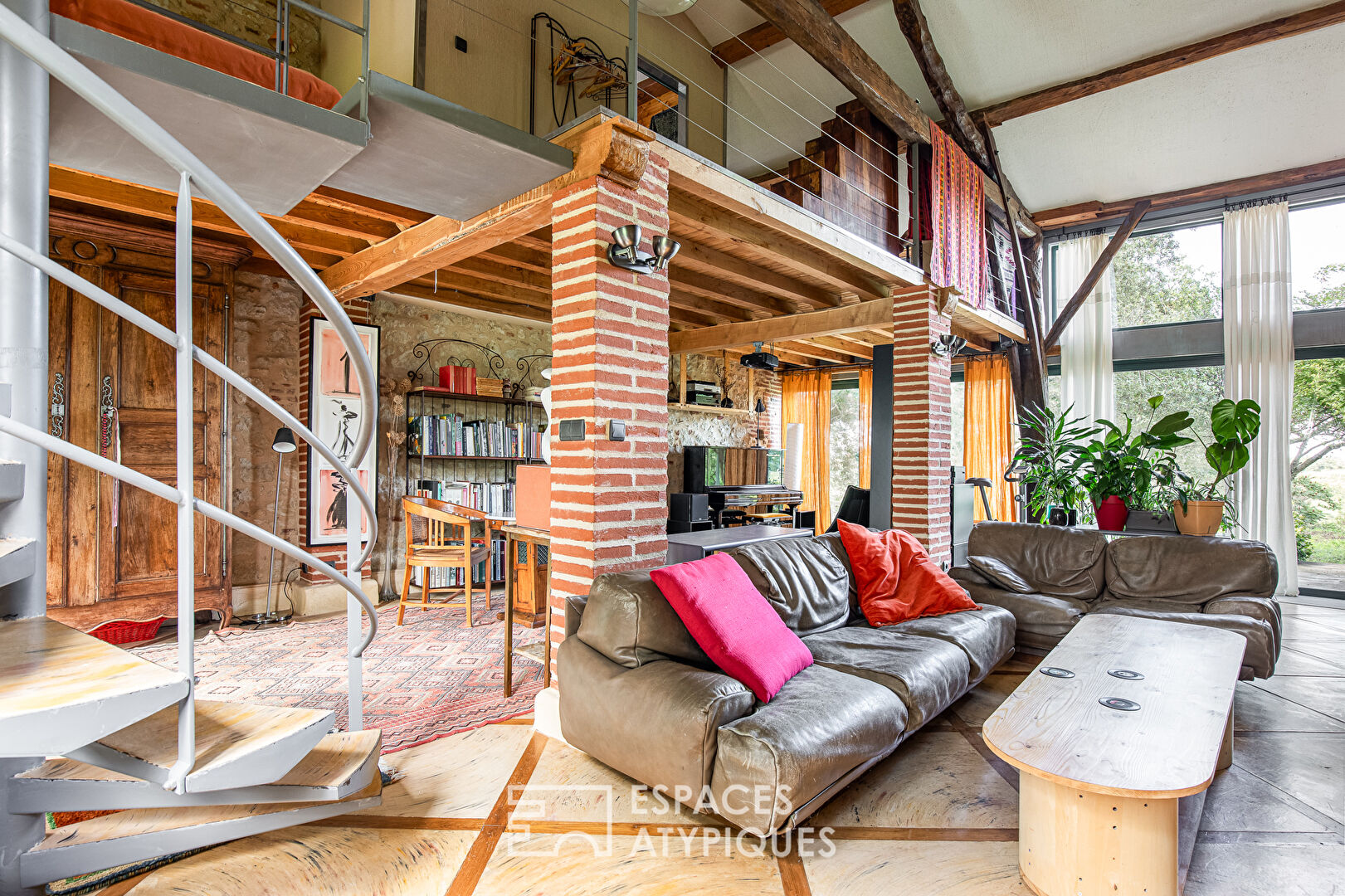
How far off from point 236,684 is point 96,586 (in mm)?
1540

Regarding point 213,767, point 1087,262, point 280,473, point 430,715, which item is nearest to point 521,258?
point 280,473

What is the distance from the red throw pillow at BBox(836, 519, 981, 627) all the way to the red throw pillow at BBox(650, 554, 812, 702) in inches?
34.9

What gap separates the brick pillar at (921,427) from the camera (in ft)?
17.1

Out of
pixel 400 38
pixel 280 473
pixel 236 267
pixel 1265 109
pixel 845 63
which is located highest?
pixel 1265 109

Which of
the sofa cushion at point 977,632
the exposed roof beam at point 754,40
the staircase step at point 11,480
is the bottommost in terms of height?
the sofa cushion at point 977,632

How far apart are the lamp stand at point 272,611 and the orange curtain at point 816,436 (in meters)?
6.80

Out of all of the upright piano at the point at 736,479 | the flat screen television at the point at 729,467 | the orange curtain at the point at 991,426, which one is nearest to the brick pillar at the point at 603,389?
the upright piano at the point at 736,479

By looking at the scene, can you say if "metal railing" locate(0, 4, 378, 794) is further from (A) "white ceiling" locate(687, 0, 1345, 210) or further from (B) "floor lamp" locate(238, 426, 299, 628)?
(A) "white ceiling" locate(687, 0, 1345, 210)

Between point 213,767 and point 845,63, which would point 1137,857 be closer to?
point 213,767

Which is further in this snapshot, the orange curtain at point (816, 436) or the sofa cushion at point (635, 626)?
the orange curtain at point (816, 436)

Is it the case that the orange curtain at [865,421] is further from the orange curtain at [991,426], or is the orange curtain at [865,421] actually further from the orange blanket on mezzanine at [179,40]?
the orange blanket on mezzanine at [179,40]


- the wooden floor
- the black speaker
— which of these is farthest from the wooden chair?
the black speaker

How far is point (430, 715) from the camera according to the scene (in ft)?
10.0

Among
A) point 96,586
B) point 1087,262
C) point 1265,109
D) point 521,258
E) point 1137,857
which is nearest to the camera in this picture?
point 1137,857
